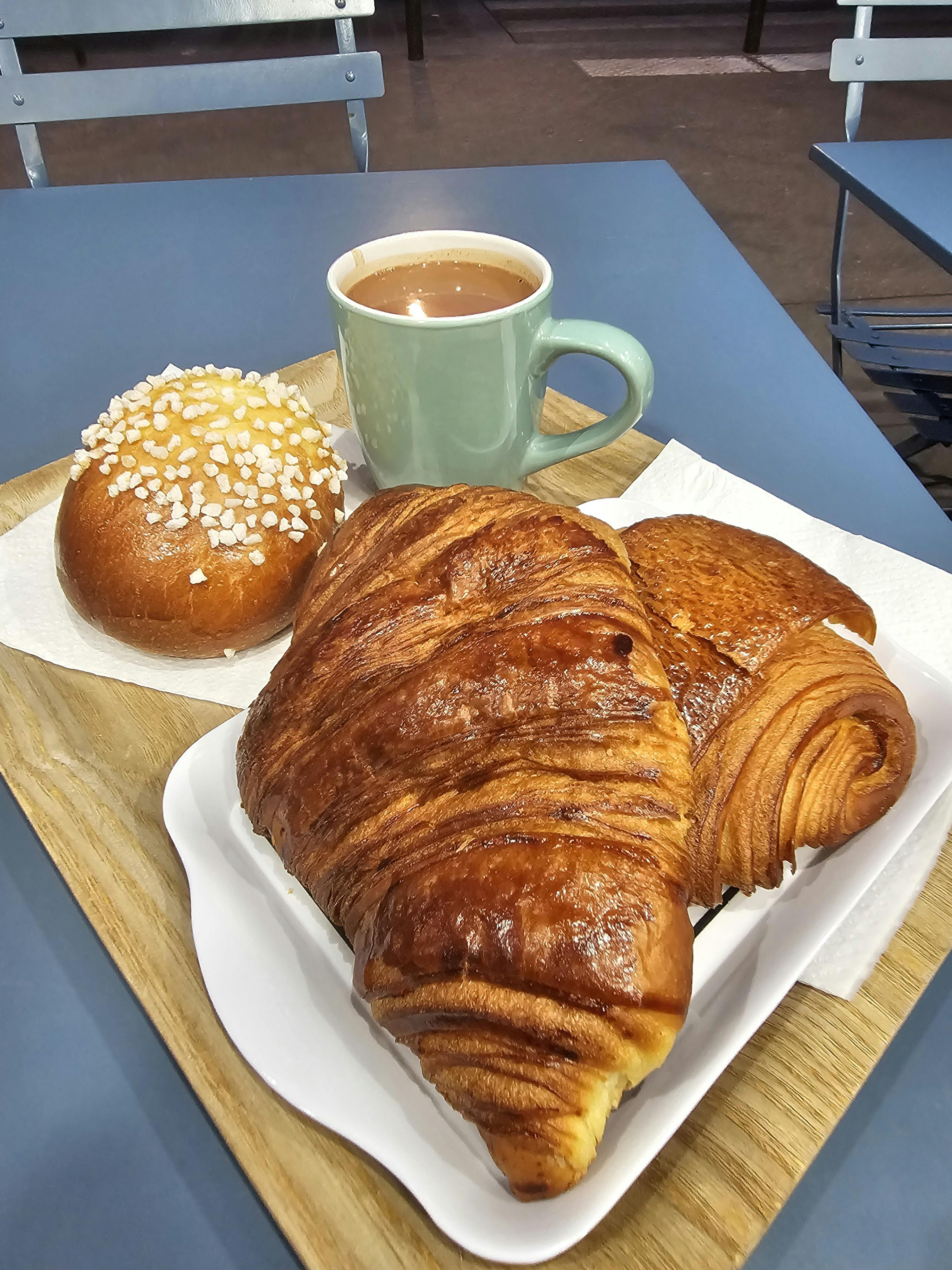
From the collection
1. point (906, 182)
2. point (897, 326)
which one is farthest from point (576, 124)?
point (906, 182)

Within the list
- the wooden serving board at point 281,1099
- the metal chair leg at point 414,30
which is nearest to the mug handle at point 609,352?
the wooden serving board at point 281,1099

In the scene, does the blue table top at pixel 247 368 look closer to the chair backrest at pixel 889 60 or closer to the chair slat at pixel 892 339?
the chair slat at pixel 892 339

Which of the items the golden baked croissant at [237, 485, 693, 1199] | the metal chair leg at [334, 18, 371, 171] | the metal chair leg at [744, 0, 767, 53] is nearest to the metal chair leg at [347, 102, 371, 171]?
the metal chair leg at [334, 18, 371, 171]

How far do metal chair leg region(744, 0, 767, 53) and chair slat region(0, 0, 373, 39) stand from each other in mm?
3579

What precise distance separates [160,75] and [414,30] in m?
3.11

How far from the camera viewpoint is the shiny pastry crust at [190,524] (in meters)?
0.79

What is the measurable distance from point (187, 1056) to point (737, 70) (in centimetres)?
496

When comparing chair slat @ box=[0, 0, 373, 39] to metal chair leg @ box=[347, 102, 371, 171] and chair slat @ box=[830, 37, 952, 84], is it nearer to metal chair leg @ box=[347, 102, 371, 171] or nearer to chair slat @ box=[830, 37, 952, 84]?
metal chair leg @ box=[347, 102, 371, 171]

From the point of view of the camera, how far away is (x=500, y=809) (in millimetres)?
514

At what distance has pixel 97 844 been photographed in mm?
700

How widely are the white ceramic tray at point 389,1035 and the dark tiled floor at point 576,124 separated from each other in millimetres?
1839

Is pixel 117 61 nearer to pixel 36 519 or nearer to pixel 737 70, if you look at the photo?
pixel 737 70

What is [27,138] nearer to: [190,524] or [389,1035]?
[190,524]

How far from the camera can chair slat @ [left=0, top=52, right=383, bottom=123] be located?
1640mm
